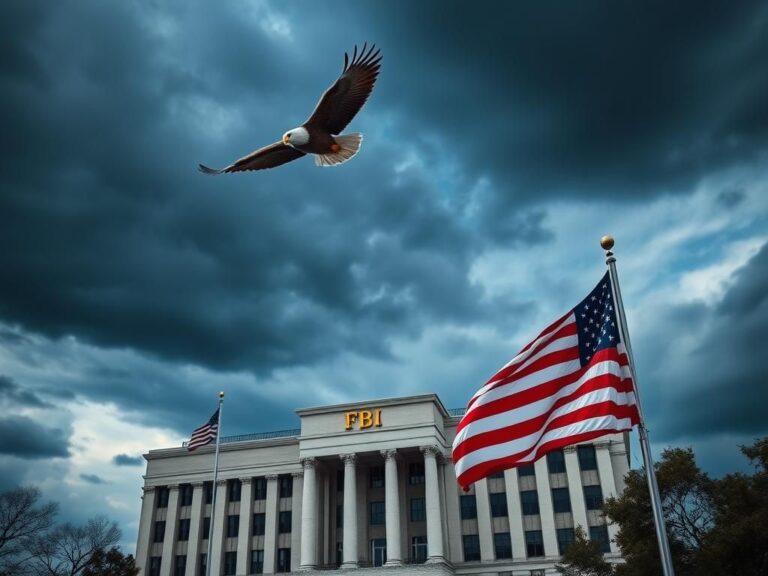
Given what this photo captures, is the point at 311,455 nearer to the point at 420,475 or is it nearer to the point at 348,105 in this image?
the point at 420,475

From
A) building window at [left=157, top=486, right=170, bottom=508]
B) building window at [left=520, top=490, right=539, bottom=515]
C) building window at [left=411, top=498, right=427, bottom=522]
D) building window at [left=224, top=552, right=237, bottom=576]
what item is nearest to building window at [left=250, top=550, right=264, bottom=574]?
building window at [left=224, top=552, right=237, bottom=576]

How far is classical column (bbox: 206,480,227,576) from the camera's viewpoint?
66.0m

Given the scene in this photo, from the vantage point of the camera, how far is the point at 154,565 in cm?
6900

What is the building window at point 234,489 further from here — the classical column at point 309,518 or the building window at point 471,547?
the building window at point 471,547

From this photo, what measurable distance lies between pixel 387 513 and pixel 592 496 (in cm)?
1789

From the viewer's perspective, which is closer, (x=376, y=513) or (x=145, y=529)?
(x=376, y=513)

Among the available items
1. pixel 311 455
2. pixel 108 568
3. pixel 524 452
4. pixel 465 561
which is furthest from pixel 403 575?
pixel 524 452

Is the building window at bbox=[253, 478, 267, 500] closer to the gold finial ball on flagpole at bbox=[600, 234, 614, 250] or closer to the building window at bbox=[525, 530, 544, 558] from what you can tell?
the building window at bbox=[525, 530, 544, 558]

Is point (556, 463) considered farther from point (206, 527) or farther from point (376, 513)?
point (206, 527)

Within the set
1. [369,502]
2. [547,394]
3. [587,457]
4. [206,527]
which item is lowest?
[547,394]

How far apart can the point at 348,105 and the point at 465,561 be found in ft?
175

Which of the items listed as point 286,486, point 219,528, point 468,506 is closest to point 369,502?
point 286,486

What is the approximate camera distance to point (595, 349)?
15516 mm

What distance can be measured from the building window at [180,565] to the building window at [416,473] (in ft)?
79.0
